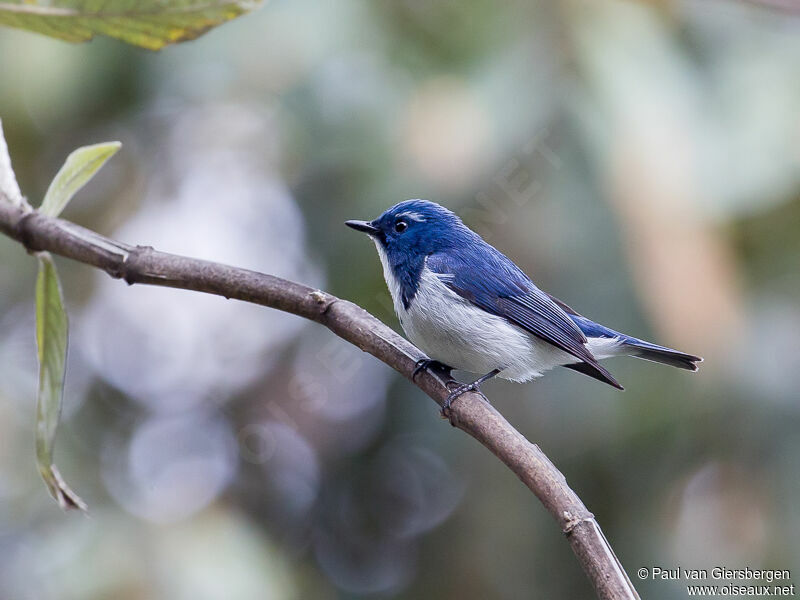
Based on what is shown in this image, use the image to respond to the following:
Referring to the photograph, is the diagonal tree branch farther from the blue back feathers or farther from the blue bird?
the blue back feathers

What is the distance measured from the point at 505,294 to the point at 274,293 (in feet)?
5.03

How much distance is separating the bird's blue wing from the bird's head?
7 cm

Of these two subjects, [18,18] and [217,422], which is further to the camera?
[217,422]

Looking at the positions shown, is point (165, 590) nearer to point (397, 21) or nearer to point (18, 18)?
point (18, 18)

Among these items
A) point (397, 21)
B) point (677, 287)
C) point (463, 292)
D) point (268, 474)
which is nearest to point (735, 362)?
point (677, 287)

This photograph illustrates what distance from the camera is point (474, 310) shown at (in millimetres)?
3020

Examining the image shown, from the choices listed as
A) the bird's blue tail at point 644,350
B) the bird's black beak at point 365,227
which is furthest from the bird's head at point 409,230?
the bird's blue tail at point 644,350

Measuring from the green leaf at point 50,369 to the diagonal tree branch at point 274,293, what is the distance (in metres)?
0.08

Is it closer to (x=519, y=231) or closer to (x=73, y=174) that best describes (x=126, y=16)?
(x=73, y=174)

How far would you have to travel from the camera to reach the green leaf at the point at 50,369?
1705mm

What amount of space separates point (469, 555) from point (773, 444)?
1892mm

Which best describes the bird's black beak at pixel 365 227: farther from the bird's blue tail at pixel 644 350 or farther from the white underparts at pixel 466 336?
the bird's blue tail at pixel 644 350

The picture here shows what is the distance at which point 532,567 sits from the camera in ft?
16.9

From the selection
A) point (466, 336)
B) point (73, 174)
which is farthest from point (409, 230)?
point (73, 174)
